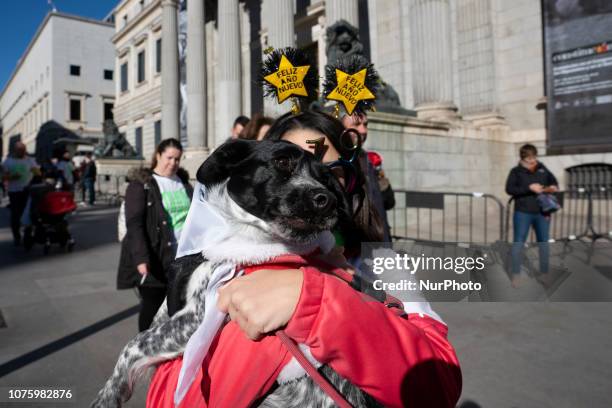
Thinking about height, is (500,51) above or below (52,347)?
above

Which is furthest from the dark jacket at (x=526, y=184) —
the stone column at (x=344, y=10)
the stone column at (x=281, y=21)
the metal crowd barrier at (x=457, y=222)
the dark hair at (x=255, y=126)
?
the stone column at (x=281, y=21)

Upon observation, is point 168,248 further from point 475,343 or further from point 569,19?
point 569,19

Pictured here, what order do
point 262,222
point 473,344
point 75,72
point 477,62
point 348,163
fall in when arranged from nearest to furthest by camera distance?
point 262,222 → point 348,163 → point 473,344 → point 477,62 → point 75,72

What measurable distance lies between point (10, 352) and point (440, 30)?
43.1 ft

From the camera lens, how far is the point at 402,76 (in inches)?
623

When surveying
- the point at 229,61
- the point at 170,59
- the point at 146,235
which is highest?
the point at 170,59

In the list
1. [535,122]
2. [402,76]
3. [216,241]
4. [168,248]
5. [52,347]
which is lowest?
[52,347]

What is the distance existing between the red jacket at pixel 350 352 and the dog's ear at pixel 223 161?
409mm

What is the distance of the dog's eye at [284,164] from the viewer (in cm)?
120

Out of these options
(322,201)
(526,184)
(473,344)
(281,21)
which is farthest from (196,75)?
(322,201)

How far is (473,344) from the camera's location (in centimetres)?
382

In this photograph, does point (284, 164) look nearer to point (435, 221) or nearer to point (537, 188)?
point (537, 188)

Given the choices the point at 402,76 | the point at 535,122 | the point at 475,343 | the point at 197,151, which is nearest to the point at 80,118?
the point at 197,151

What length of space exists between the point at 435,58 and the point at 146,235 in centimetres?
1151
